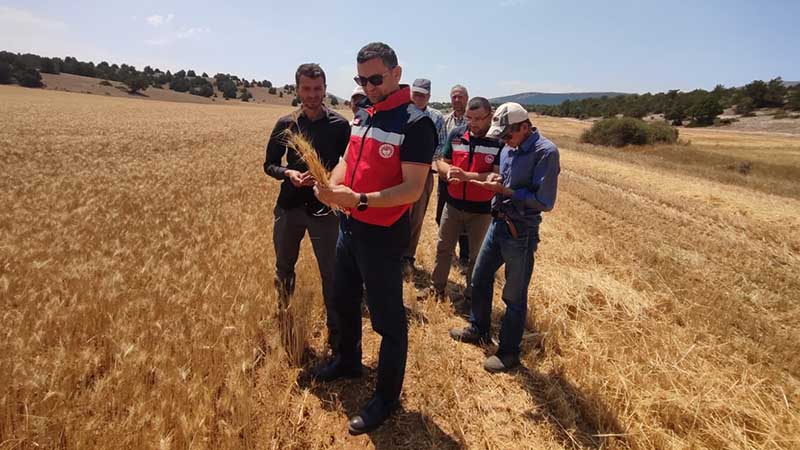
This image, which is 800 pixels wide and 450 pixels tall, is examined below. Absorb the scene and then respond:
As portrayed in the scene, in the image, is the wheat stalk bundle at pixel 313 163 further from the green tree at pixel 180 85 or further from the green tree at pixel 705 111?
the green tree at pixel 180 85

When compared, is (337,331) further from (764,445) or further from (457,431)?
(764,445)

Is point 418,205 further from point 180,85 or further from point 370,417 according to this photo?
point 180,85

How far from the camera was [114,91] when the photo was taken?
83.7 metres

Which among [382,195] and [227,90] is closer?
[382,195]

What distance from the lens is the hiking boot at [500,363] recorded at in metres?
3.64

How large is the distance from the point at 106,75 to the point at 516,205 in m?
132

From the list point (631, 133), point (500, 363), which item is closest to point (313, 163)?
point (500, 363)

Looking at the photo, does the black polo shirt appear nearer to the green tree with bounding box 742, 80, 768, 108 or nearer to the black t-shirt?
the black t-shirt

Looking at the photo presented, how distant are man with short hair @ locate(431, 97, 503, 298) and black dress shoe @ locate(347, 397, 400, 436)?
7.27 ft

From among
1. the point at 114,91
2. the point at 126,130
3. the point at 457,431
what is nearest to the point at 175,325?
the point at 457,431

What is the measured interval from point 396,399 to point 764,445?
2.48 meters

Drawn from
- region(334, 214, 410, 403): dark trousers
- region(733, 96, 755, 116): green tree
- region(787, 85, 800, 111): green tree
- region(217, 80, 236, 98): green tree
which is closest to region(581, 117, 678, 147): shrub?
region(334, 214, 410, 403): dark trousers

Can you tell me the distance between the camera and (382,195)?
246cm

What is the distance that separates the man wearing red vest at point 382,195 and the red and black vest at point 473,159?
6.19ft
